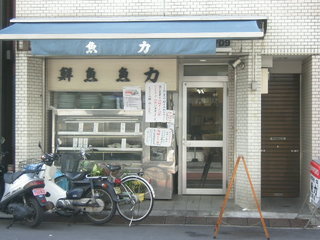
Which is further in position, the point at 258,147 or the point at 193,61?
the point at 193,61

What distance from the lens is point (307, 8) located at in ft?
30.3

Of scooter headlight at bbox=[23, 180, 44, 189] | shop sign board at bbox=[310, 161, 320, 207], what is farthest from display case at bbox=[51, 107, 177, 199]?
shop sign board at bbox=[310, 161, 320, 207]

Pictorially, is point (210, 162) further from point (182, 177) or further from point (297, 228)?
point (297, 228)

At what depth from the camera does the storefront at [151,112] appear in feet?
33.6

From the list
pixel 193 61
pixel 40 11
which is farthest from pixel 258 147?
pixel 40 11

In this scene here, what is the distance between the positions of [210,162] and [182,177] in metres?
0.74

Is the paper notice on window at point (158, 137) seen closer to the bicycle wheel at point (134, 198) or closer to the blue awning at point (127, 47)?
the bicycle wheel at point (134, 198)

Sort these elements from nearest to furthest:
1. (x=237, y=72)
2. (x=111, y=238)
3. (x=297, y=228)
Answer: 1. (x=111, y=238)
2. (x=297, y=228)
3. (x=237, y=72)

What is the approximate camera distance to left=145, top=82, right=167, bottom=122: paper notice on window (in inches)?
403

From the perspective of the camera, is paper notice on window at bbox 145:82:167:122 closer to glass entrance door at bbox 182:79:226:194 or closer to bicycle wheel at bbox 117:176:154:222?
glass entrance door at bbox 182:79:226:194

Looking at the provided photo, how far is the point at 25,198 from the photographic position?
7977 mm

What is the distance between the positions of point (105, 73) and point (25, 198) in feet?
11.6

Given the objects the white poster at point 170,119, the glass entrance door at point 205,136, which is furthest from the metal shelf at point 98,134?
the glass entrance door at point 205,136

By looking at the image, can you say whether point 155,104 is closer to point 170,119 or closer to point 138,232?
point 170,119
